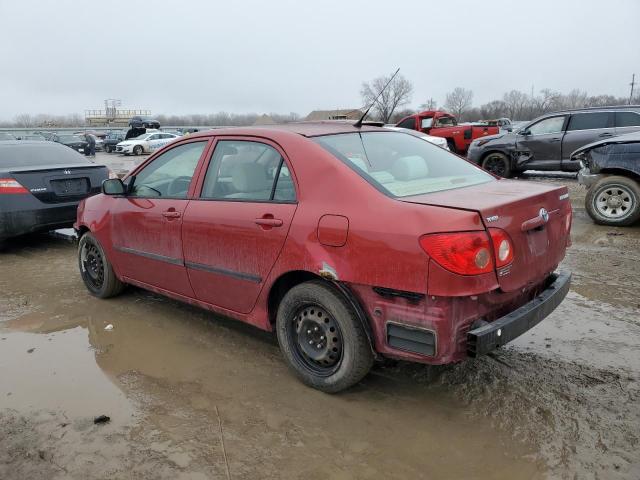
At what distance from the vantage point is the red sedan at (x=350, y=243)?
258 cm

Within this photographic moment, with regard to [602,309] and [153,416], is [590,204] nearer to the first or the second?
[602,309]

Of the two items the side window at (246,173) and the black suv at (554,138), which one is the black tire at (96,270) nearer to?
the side window at (246,173)

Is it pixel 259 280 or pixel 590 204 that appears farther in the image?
pixel 590 204

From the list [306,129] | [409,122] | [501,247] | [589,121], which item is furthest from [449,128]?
[501,247]

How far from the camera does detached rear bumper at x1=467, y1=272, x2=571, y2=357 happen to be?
260 centimetres

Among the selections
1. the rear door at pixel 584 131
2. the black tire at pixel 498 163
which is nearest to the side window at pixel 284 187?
the rear door at pixel 584 131

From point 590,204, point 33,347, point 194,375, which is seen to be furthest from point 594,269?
point 33,347

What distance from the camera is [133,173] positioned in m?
4.46

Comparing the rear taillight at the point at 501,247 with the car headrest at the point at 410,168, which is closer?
the rear taillight at the point at 501,247

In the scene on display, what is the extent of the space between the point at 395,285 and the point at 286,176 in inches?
41.4

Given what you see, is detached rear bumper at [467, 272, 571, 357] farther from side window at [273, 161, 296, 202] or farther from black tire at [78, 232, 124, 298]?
black tire at [78, 232, 124, 298]

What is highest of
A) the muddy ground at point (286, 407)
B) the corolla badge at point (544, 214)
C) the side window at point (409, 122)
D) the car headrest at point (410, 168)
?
the side window at point (409, 122)

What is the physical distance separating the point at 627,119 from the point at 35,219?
11.0 m

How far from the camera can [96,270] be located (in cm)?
496
